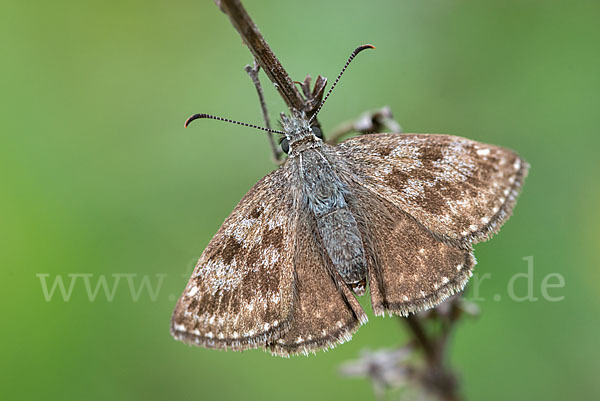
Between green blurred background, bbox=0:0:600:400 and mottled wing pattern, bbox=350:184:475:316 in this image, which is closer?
mottled wing pattern, bbox=350:184:475:316

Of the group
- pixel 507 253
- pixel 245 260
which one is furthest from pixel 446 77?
pixel 245 260

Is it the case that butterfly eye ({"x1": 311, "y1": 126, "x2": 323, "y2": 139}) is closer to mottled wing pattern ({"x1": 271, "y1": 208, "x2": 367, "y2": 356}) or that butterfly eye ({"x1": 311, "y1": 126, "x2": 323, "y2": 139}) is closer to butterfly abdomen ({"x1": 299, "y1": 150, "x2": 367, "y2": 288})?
butterfly abdomen ({"x1": 299, "y1": 150, "x2": 367, "y2": 288})

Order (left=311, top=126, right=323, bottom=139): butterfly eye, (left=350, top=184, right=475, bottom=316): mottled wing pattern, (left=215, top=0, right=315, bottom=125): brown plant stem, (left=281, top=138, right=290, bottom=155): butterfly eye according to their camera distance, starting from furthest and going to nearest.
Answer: (left=281, top=138, right=290, bottom=155): butterfly eye → (left=311, top=126, right=323, bottom=139): butterfly eye → (left=350, top=184, right=475, bottom=316): mottled wing pattern → (left=215, top=0, right=315, bottom=125): brown plant stem

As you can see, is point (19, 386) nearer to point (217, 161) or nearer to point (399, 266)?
point (217, 161)

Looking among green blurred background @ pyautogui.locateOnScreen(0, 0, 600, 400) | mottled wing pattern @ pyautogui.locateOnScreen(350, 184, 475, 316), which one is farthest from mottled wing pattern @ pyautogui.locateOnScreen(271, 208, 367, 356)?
green blurred background @ pyautogui.locateOnScreen(0, 0, 600, 400)

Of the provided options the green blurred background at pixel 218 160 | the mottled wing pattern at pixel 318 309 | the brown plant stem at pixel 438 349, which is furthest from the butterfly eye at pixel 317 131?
the green blurred background at pixel 218 160

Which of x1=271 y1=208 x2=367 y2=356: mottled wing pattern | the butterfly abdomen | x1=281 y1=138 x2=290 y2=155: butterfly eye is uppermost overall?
x1=281 y1=138 x2=290 y2=155: butterfly eye

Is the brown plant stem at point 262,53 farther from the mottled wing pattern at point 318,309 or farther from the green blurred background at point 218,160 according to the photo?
the green blurred background at point 218,160
